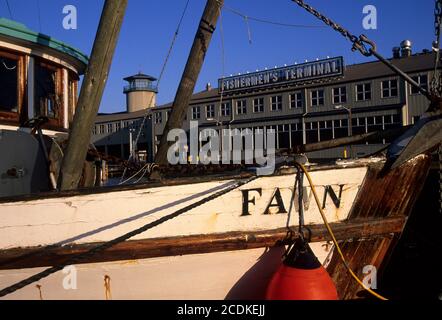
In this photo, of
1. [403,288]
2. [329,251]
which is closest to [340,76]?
[403,288]

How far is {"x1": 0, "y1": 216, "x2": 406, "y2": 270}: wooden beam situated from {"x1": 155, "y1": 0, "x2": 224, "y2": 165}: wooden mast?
3.27 m

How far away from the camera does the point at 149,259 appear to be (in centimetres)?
349

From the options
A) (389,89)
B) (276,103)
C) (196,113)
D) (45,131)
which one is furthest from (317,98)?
(45,131)

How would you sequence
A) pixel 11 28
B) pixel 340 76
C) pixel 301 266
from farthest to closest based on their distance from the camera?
pixel 340 76
pixel 11 28
pixel 301 266

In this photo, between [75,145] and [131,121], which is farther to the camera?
[131,121]

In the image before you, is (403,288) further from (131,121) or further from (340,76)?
(131,121)

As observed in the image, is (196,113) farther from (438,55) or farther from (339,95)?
(438,55)

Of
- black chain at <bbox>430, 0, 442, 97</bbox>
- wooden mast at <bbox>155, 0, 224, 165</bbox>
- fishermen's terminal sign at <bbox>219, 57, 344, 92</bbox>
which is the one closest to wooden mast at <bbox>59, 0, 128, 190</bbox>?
wooden mast at <bbox>155, 0, 224, 165</bbox>

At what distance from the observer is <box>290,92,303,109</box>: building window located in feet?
111

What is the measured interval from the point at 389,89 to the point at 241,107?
540 inches

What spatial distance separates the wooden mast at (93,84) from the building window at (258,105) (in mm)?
32675

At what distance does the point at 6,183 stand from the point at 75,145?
0.80 metres

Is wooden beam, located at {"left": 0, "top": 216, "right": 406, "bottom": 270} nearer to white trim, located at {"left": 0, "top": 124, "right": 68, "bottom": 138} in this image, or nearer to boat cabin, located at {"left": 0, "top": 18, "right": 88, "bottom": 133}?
white trim, located at {"left": 0, "top": 124, "right": 68, "bottom": 138}

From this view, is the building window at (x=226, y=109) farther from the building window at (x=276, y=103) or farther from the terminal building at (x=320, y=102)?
the building window at (x=276, y=103)
